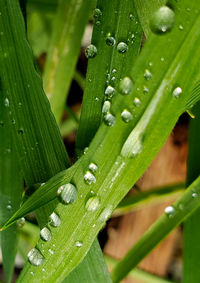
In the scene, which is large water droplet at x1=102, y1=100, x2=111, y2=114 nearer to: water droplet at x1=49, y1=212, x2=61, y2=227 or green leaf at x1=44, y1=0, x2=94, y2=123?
water droplet at x1=49, y1=212, x2=61, y2=227

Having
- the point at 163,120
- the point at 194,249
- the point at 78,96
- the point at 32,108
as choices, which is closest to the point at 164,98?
the point at 163,120

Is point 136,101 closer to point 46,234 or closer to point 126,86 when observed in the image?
point 126,86

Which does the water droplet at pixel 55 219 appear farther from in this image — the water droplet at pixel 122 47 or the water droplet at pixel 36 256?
the water droplet at pixel 122 47

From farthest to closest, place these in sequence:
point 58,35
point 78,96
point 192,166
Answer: point 78,96 → point 58,35 → point 192,166

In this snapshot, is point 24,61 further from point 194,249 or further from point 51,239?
point 194,249

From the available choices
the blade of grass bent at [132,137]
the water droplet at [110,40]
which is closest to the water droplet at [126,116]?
the blade of grass bent at [132,137]

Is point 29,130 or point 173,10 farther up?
point 173,10

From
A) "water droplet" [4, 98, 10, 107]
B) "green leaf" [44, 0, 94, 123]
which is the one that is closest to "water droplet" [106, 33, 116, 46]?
"water droplet" [4, 98, 10, 107]
